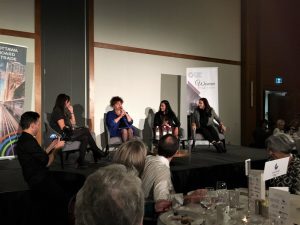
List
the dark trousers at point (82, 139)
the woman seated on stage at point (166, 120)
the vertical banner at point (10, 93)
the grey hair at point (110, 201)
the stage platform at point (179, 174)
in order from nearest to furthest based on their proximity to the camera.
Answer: the grey hair at point (110, 201)
the stage platform at point (179, 174)
the dark trousers at point (82, 139)
the vertical banner at point (10, 93)
the woman seated on stage at point (166, 120)

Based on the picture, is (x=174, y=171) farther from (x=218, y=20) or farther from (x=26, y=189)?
(x=218, y=20)

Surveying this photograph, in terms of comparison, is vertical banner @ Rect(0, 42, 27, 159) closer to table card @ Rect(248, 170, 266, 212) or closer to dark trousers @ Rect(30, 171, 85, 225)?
dark trousers @ Rect(30, 171, 85, 225)

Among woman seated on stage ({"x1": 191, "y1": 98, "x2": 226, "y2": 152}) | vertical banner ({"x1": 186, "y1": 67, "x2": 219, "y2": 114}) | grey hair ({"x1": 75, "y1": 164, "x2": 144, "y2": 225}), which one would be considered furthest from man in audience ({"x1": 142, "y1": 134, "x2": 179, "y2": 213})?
vertical banner ({"x1": 186, "y1": 67, "x2": 219, "y2": 114})

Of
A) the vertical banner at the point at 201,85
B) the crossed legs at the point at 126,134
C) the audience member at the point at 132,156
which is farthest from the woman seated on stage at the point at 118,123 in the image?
the audience member at the point at 132,156

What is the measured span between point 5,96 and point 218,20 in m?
5.55

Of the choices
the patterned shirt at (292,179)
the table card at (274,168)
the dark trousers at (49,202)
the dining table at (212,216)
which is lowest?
the dark trousers at (49,202)

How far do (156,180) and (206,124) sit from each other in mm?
4610

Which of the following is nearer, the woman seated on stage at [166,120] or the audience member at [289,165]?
the audience member at [289,165]

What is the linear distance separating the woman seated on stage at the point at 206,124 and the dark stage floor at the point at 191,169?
64 cm

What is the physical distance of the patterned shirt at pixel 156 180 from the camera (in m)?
2.21

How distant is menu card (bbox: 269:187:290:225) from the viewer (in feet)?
4.96

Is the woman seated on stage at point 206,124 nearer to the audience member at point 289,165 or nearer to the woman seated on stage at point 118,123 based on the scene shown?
the woman seated on stage at point 118,123

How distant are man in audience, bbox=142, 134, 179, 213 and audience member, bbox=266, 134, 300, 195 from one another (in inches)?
27.7

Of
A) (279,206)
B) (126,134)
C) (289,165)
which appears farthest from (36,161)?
(126,134)
